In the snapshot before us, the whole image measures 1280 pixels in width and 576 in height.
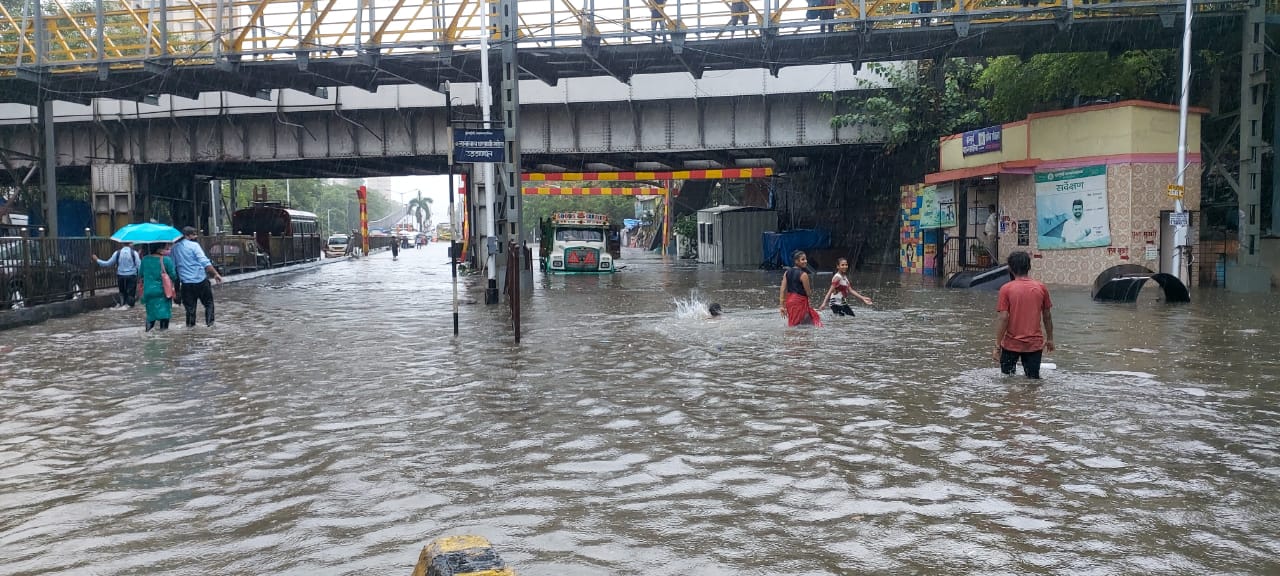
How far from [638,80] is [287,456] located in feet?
91.4

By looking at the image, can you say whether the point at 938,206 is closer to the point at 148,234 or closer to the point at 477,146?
the point at 477,146

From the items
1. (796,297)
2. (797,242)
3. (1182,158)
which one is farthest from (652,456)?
(797,242)

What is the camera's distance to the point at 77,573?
4.68m

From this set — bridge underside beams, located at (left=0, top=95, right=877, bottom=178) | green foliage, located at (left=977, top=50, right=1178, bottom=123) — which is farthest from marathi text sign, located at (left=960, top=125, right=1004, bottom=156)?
bridge underside beams, located at (left=0, top=95, right=877, bottom=178)

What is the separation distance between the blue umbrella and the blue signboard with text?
17.8ft

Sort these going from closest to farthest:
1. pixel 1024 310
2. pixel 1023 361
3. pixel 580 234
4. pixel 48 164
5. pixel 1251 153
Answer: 1. pixel 1024 310
2. pixel 1023 361
3. pixel 1251 153
4. pixel 48 164
5. pixel 580 234

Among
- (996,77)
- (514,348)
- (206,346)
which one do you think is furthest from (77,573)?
Result: (996,77)

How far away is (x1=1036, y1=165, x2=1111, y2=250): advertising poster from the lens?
25.1 metres

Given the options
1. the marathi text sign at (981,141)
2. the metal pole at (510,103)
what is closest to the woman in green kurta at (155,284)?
the metal pole at (510,103)

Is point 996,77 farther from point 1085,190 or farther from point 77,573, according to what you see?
point 77,573

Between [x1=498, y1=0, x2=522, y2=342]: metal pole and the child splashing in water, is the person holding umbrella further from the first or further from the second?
the child splashing in water

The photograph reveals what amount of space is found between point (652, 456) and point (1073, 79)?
24363 millimetres

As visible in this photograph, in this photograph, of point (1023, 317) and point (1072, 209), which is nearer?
point (1023, 317)

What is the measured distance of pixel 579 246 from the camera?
36750 millimetres
